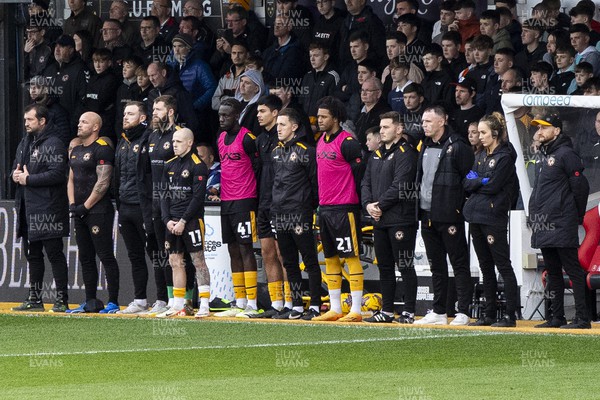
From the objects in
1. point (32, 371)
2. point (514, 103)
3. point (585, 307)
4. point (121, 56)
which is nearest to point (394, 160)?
point (514, 103)

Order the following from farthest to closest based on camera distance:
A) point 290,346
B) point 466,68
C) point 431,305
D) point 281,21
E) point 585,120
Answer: point 281,21, point 466,68, point 431,305, point 585,120, point 290,346

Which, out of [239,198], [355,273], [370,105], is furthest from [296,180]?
[370,105]

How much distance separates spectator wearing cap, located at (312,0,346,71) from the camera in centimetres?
1800

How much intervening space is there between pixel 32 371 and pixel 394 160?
15.7 feet

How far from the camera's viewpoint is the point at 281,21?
59.3 feet

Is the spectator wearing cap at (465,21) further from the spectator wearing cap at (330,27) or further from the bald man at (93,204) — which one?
the bald man at (93,204)

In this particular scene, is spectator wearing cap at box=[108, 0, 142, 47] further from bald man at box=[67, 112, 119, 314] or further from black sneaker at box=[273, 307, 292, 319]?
black sneaker at box=[273, 307, 292, 319]

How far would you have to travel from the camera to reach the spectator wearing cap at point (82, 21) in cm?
2019

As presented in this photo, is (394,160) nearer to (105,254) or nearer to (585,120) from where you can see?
(585,120)

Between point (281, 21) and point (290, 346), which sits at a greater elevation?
point (281, 21)

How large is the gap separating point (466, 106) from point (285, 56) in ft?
10.2

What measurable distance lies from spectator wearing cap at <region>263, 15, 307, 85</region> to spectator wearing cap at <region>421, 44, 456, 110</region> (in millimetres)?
1913

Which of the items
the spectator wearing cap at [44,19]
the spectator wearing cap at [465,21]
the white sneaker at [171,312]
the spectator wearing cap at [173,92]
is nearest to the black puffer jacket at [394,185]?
the white sneaker at [171,312]

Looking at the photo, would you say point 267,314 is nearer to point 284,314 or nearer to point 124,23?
point 284,314
